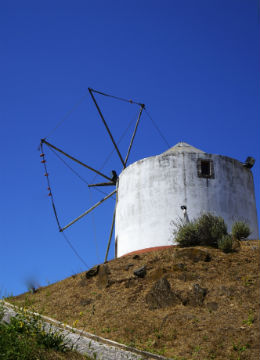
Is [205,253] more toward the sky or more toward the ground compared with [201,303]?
more toward the sky

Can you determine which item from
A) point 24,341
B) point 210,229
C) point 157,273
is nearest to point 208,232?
point 210,229

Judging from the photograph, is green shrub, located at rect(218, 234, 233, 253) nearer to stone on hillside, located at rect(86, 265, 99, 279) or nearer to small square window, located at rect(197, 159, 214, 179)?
small square window, located at rect(197, 159, 214, 179)

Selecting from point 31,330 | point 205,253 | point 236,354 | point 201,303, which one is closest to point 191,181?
point 205,253

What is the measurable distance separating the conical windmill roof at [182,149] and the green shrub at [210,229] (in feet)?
11.7

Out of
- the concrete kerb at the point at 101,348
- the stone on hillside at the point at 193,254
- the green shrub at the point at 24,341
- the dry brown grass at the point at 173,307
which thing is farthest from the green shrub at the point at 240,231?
the green shrub at the point at 24,341

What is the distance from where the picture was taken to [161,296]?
14664mm

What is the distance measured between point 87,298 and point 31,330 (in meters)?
6.08

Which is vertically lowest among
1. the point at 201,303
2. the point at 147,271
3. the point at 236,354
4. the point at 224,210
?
the point at 236,354

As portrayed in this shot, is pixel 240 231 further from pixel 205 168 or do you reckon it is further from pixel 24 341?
pixel 24 341

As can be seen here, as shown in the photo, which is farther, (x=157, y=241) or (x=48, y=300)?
(x=157, y=241)

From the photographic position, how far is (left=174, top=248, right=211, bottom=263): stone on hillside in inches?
656

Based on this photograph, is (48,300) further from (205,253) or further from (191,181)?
(191,181)

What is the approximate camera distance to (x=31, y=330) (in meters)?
10.1

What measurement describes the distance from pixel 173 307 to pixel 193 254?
3.14m
